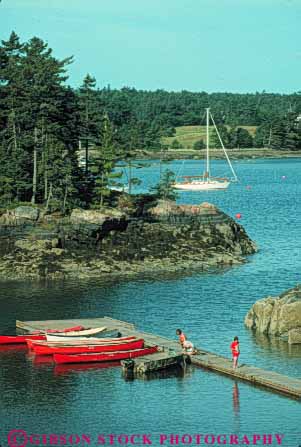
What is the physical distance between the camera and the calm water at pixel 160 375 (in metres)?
51.6

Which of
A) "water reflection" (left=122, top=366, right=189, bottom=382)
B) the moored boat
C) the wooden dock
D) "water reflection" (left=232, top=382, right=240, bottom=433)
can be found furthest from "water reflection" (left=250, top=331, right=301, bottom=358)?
the moored boat

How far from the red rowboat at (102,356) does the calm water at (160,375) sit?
2.68 feet

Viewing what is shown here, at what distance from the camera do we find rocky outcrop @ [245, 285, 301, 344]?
68.4 m

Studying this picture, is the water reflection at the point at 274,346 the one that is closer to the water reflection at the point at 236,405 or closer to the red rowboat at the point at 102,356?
the red rowboat at the point at 102,356

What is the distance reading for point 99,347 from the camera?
63500 millimetres

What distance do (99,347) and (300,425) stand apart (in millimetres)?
17012

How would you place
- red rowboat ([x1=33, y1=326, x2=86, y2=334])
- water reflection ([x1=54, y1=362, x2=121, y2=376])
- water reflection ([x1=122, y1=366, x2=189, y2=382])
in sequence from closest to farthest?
water reflection ([x1=122, y1=366, x2=189, y2=382]) → water reflection ([x1=54, y1=362, x2=121, y2=376]) → red rowboat ([x1=33, y1=326, x2=86, y2=334])

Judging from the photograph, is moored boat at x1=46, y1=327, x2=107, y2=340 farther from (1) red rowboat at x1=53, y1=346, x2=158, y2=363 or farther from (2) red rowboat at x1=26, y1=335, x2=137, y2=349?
(1) red rowboat at x1=53, y1=346, x2=158, y2=363

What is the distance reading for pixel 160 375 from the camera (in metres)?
60.2

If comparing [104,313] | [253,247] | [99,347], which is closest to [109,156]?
[253,247]

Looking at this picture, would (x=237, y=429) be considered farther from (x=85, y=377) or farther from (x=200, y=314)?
(x=200, y=314)

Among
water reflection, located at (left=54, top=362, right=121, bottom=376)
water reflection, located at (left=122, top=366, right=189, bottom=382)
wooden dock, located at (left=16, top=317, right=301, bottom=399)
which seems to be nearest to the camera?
wooden dock, located at (left=16, top=317, right=301, bottom=399)

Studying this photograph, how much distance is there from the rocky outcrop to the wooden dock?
7.71 metres

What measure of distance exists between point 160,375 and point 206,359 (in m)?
3.26
